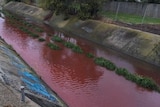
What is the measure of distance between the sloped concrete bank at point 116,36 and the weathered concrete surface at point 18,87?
39.0 ft

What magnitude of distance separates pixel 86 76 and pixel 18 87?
25.7 feet

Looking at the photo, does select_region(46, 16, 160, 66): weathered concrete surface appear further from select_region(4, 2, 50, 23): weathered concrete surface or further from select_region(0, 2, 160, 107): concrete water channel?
select_region(4, 2, 50, 23): weathered concrete surface

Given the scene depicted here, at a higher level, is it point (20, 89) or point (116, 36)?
point (20, 89)

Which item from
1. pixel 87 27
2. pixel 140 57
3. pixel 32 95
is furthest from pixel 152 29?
pixel 32 95

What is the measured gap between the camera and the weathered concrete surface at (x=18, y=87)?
12.6 meters

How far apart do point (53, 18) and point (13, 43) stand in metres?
16.4

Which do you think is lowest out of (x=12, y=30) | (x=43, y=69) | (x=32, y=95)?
(x=12, y=30)

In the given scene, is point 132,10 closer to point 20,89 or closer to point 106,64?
point 106,64

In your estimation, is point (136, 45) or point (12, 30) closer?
point (136, 45)

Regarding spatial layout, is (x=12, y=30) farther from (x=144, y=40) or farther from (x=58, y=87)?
(x=58, y=87)

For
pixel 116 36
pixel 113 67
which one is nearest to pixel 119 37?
pixel 116 36

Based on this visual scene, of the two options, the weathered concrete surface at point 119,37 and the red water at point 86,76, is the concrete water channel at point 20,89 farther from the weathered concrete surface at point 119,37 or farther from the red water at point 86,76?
the weathered concrete surface at point 119,37

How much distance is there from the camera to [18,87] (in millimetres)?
15055

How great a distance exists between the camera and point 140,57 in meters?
28.0
